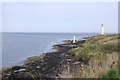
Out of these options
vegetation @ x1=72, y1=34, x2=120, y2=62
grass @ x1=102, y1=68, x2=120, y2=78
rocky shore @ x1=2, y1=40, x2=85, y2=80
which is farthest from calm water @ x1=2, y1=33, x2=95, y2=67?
grass @ x1=102, y1=68, x2=120, y2=78

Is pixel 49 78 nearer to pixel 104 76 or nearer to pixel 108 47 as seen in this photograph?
pixel 104 76

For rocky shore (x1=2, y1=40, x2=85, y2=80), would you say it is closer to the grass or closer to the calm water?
the grass

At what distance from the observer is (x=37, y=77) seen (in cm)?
1537

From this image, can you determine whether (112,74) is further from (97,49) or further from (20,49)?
(20,49)

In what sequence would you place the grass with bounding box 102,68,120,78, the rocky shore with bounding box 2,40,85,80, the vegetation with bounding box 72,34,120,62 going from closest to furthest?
the grass with bounding box 102,68,120,78 → the rocky shore with bounding box 2,40,85,80 → the vegetation with bounding box 72,34,120,62

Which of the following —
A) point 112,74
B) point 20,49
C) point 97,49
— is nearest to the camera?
point 112,74

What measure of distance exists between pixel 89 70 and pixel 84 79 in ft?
3.00

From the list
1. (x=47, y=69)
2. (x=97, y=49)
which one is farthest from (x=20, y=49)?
(x=97, y=49)

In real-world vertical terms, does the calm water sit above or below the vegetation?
below

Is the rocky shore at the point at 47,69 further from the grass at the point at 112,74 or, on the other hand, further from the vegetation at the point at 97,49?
the grass at the point at 112,74

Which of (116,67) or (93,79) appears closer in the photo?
(93,79)

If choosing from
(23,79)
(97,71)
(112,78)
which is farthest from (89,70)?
(23,79)

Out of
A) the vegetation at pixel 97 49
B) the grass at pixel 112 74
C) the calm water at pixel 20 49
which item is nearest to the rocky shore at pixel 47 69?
the vegetation at pixel 97 49

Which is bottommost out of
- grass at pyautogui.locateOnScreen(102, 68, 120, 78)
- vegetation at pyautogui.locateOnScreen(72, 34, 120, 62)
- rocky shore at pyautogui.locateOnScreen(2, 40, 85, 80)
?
rocky shore at pyautogui.locateOnScreen(2, 40, 85, 80)
